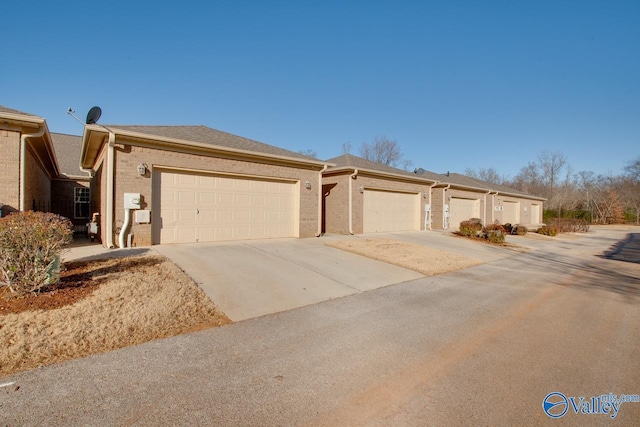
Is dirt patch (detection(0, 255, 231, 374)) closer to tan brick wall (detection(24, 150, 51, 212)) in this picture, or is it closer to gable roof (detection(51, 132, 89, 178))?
tan brick wall (detection(24, 150, 51, 212))

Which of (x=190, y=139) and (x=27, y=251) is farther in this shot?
(x=190, y=139)

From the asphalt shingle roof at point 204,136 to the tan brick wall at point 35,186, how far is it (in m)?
2.83

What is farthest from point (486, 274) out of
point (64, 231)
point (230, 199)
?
point (64, 231)

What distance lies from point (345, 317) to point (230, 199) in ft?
22.9

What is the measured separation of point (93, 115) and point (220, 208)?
4.27m

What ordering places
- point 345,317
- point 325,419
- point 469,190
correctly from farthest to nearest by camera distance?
point 469,190
point 345,317
point 325,419

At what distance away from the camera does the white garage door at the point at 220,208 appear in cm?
942

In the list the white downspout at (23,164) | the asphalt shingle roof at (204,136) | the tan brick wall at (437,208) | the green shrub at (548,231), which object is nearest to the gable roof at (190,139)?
the asphalt shingle roof at (204,136)

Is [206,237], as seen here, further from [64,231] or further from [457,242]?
[457,242]

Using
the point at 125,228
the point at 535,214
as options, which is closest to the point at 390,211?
the point at 125,228

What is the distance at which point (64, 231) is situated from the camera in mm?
5117

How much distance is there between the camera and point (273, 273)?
23.5 feet

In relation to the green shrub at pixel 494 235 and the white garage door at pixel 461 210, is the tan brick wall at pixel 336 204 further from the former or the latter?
the white garage door at pixel 461 210

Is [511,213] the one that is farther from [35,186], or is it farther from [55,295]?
[35,186]
